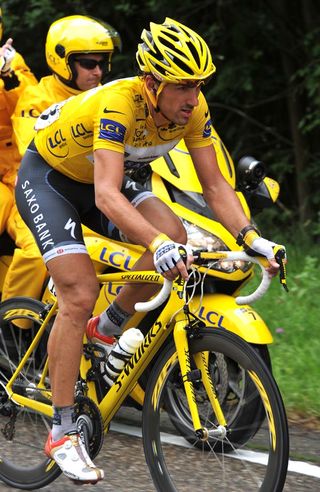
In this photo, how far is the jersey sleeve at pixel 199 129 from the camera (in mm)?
4891

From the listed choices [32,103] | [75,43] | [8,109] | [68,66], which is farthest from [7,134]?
[75,43]

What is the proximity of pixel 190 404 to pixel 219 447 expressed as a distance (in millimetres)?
240

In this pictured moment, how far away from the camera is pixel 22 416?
17.8 feet

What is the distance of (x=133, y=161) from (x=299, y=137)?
6.52 metres

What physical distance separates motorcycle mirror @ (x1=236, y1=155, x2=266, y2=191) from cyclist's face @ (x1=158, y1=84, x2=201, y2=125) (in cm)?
104

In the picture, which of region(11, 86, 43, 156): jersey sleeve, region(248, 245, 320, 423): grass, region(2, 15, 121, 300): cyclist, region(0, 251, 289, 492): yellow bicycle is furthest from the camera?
region(2, 15, 121, 300): cyclist

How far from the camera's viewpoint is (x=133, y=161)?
4.94 m

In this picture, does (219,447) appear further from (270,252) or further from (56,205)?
(56,205)

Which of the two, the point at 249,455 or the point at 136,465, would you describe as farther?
the point at 136,465

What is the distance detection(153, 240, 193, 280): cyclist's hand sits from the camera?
4152mm

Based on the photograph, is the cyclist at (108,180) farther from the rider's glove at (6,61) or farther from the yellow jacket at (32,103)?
the rider's glove at (6,61)

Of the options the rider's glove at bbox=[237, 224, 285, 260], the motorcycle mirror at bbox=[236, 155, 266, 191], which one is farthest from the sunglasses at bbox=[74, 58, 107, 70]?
the rider's glove at bbox=[237, 224, 285, 260]

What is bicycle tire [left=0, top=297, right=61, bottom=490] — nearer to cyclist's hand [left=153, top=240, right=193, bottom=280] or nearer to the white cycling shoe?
the white cycling shoe

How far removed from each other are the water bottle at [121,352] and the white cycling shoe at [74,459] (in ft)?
1.12
